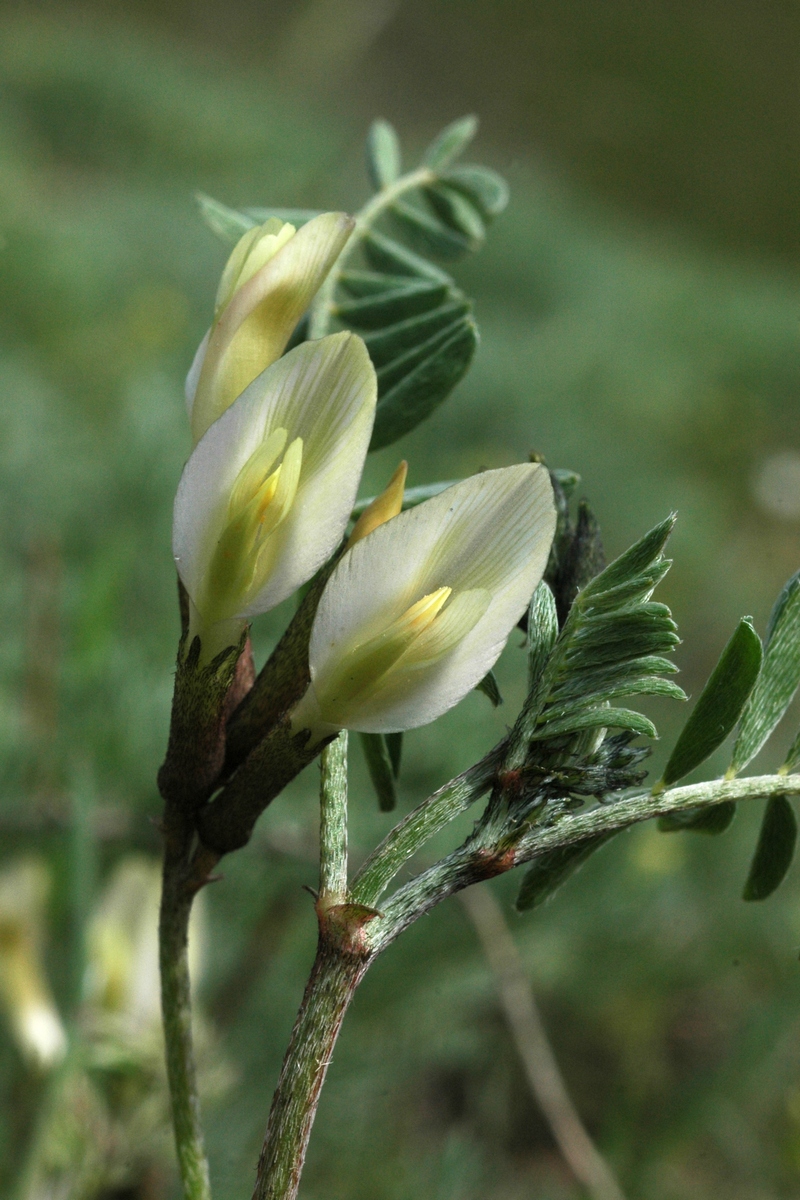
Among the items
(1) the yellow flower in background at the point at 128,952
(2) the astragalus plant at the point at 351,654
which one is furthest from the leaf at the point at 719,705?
(1) the yellow flower in background at the point at 128,952

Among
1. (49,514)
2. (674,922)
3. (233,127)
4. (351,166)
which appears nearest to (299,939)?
(674,922)

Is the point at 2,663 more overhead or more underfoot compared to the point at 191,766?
more underfoot

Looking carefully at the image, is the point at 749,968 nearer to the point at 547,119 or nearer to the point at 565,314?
the point at 565,314

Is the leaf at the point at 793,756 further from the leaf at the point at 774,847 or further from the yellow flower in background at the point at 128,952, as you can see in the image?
the yellow flower in background at the point at 128,952

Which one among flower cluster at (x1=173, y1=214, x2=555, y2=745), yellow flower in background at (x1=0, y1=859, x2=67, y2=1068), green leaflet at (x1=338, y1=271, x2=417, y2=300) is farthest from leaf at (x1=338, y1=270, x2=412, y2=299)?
yellow flower in background at (x1=0, y1=859, x2=67, y2=1068)

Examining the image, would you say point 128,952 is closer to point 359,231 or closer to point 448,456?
point 359,231

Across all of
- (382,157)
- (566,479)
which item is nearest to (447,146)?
(382,157)

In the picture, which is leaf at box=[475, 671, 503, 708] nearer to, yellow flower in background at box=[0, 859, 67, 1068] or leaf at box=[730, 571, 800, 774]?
leaf at box=[730, 571, 800, 774]
